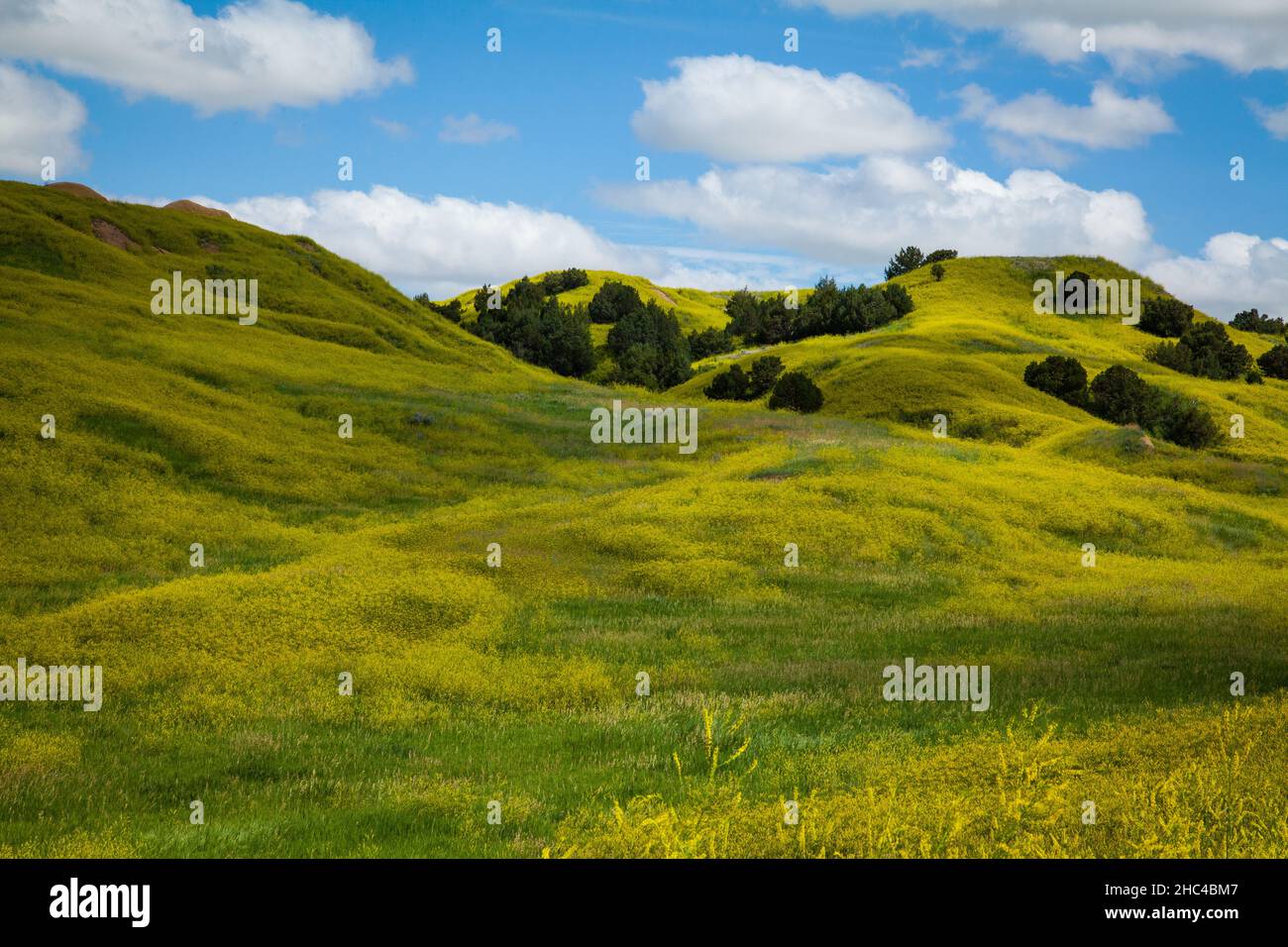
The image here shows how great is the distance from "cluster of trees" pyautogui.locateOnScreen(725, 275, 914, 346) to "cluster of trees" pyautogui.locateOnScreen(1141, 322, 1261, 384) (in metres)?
30.4

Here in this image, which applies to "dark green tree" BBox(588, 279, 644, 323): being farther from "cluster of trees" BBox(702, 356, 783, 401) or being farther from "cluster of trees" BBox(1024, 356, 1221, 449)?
"cluster of trees" BBox(1024, 356, 1221, 449)

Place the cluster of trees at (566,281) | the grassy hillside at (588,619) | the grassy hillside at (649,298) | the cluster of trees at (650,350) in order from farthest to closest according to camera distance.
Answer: the cluster of trees at (566,281)
the grassy hillside at (649,298)
the cluster of trees at (650,350)
the grassy hillside at (588,619)

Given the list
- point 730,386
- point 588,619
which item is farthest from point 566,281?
point 588,619

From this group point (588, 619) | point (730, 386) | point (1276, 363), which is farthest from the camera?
point (1276, 363)

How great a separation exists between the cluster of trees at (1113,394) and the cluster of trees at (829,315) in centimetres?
3649

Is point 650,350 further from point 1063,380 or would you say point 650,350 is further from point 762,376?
point 1063,380

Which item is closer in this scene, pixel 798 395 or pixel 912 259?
pixel 798 395

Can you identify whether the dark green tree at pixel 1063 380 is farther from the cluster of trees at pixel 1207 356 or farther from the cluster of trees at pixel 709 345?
the cluster of trees at pixel 709 345

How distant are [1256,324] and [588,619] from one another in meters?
146


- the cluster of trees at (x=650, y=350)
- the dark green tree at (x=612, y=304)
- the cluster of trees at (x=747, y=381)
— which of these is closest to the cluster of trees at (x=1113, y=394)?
the cluster of trees at (x=747, y=381)

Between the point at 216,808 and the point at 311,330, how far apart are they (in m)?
79.1

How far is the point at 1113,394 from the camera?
77875mm

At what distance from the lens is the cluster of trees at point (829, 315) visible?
117562mm

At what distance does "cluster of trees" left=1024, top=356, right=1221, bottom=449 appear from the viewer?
7394 centimetres
